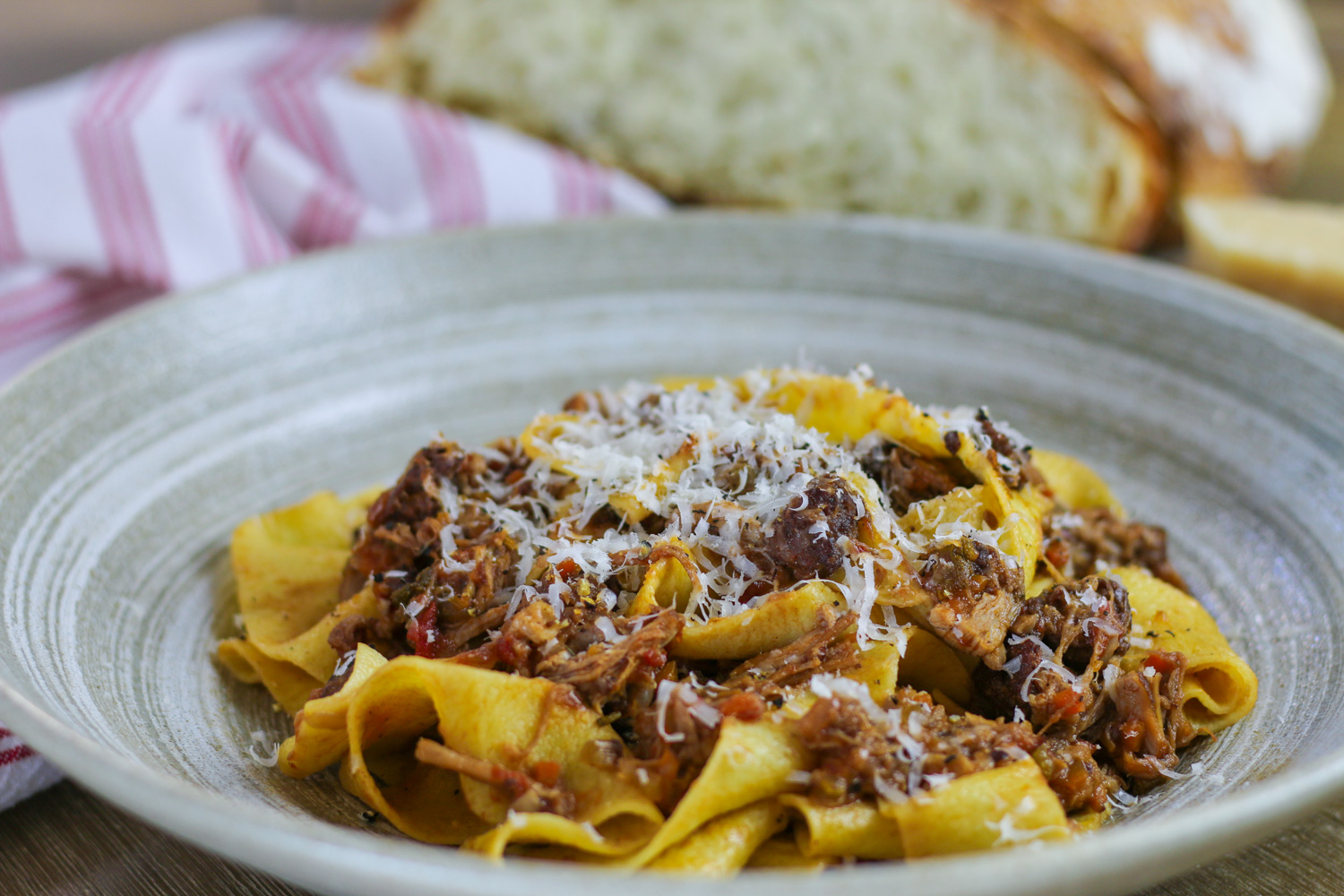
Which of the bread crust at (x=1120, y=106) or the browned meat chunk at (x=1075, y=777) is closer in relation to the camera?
the browned meat chunk at (x=1075, y=777)

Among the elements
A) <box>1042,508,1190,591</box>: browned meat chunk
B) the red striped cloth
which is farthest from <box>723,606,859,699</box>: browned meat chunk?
the red striped cloth

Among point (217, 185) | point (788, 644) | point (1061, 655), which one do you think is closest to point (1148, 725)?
point (1061, 655)

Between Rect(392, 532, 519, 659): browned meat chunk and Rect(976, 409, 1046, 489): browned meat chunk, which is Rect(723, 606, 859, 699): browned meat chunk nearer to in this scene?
Rect(392, 532, 519, 659): browned meat chunk

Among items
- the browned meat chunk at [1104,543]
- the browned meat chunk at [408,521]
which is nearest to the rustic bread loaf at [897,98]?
the browned meat chunk at [1104,543]

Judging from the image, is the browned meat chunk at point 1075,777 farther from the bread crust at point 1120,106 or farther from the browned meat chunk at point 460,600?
the bread crust at point 1120,106

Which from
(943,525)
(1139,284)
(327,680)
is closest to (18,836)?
(327,680)

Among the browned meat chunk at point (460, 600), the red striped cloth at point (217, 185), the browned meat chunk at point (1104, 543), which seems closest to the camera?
the browned meat chunk at point (460, 600)

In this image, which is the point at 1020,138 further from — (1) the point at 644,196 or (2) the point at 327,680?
(2) the point at 327,680
